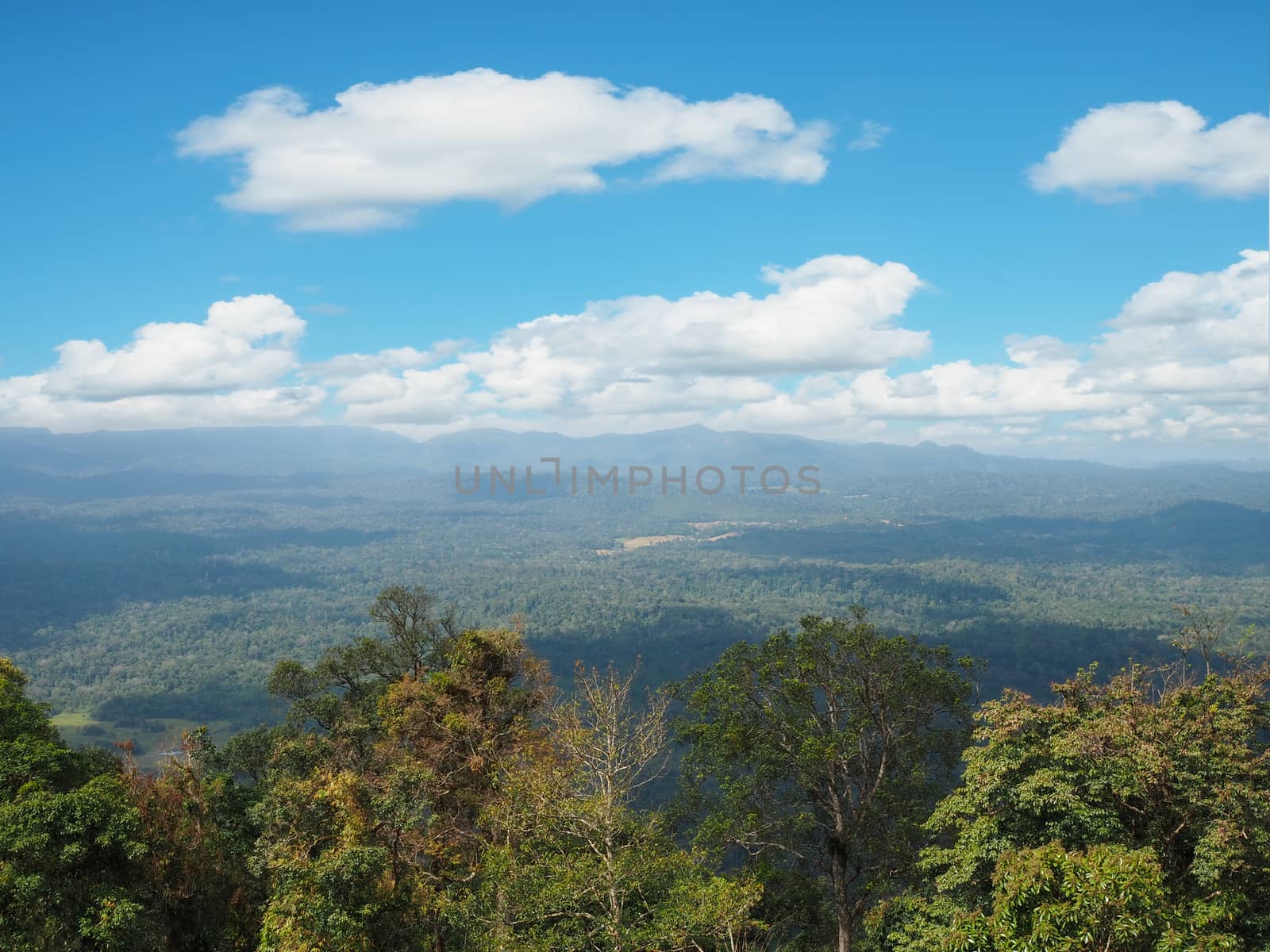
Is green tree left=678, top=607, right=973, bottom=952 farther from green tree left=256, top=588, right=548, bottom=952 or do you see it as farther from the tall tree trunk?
green tree left=256, top=588, right=548, bottom=952

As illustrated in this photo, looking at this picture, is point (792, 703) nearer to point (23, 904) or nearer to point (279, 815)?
point (279, 815)

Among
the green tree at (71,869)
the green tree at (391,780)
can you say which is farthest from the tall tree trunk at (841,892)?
the green tree at (71,869)

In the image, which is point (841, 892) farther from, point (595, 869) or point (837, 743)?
point (595, 869)

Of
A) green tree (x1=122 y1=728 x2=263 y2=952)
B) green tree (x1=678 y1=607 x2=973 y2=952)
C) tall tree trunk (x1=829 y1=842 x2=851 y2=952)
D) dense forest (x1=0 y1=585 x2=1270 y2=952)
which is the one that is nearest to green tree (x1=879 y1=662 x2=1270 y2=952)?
dense forest (x1=0 y1=585 x2=1270 y2=952)

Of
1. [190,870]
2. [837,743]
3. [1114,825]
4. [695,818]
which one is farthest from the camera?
[695,818]

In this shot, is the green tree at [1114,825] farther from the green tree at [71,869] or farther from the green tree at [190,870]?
the green tree at [190,870]

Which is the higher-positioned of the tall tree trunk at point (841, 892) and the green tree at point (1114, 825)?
the green tree at point (1114, 825)

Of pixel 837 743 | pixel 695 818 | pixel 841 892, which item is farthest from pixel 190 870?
pixel 841 892
